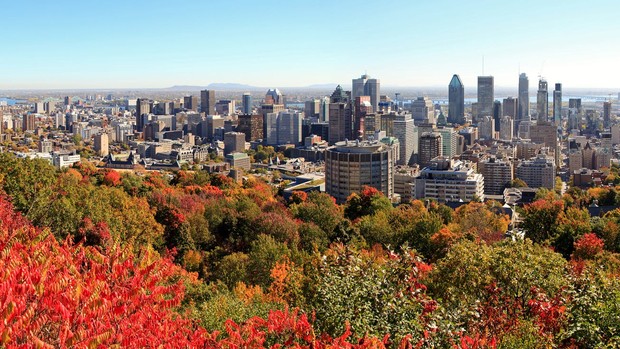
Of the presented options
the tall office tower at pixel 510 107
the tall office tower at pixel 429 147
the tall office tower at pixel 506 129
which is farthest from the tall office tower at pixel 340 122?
the tall office tower at pixel 510 107

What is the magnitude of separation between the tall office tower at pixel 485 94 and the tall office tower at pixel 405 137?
34.9 meters

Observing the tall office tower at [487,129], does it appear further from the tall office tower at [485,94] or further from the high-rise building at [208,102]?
the high-rise building at [208,102]

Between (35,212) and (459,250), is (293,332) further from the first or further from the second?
(35,212)

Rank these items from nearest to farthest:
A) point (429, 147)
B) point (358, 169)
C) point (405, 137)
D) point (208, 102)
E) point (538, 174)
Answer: point (358, 169), point (538, 174), point (429, 147), point (405, 137), point (208, 102)

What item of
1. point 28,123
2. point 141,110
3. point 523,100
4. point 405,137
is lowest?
point 405,137

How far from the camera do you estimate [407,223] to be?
11258 millimetres

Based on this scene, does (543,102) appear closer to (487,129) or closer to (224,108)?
(487,129)

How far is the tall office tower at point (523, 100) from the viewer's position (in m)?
76.8

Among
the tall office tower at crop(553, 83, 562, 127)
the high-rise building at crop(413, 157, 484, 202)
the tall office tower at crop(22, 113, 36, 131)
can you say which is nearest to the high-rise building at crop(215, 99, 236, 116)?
the tall office tower at crop(22, 113, 36, 131)

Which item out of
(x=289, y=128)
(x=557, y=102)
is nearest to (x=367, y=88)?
(x=557, y=102)

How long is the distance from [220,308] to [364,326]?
2.04 m

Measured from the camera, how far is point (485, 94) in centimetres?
7906

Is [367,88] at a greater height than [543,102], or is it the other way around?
[367,88]

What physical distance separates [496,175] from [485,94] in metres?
49.8
